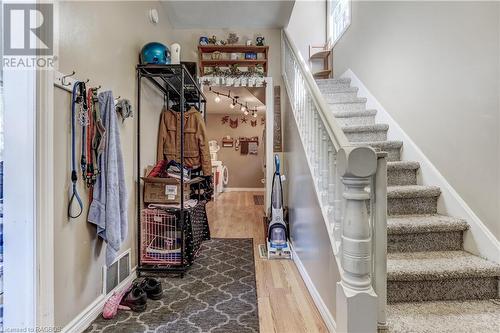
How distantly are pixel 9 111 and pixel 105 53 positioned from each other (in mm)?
829

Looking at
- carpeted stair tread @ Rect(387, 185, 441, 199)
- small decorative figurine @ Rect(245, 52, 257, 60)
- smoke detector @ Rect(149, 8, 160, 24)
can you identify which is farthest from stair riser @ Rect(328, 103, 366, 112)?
smoke detector @ Rect(149, 8, 160, 24)

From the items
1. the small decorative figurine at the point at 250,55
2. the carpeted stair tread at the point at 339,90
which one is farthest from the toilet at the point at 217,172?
the carpeted stair tread at the point at 339,90

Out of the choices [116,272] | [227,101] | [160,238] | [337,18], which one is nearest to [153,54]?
[160,238]

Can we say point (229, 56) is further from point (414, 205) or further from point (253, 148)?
point (253, 148)

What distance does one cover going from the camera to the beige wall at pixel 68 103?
1360 millimetres

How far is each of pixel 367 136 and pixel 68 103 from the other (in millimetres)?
2447

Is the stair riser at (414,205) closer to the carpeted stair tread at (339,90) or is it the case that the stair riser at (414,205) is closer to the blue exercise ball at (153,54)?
the carpeted stair tread at (339,90)

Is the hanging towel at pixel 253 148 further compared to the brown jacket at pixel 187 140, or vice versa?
the hanging towel at pixel 253 148

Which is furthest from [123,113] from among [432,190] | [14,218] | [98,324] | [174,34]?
[432,190]

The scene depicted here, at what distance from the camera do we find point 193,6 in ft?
9.92

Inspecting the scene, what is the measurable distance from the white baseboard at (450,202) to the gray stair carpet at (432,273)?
4 cm

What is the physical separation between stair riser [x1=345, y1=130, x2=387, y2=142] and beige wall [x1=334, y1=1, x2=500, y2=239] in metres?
0.20

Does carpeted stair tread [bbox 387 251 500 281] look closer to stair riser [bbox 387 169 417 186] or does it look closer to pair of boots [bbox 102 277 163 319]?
stair riser [bbox 387 169 417 186]

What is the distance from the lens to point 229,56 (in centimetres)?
350
